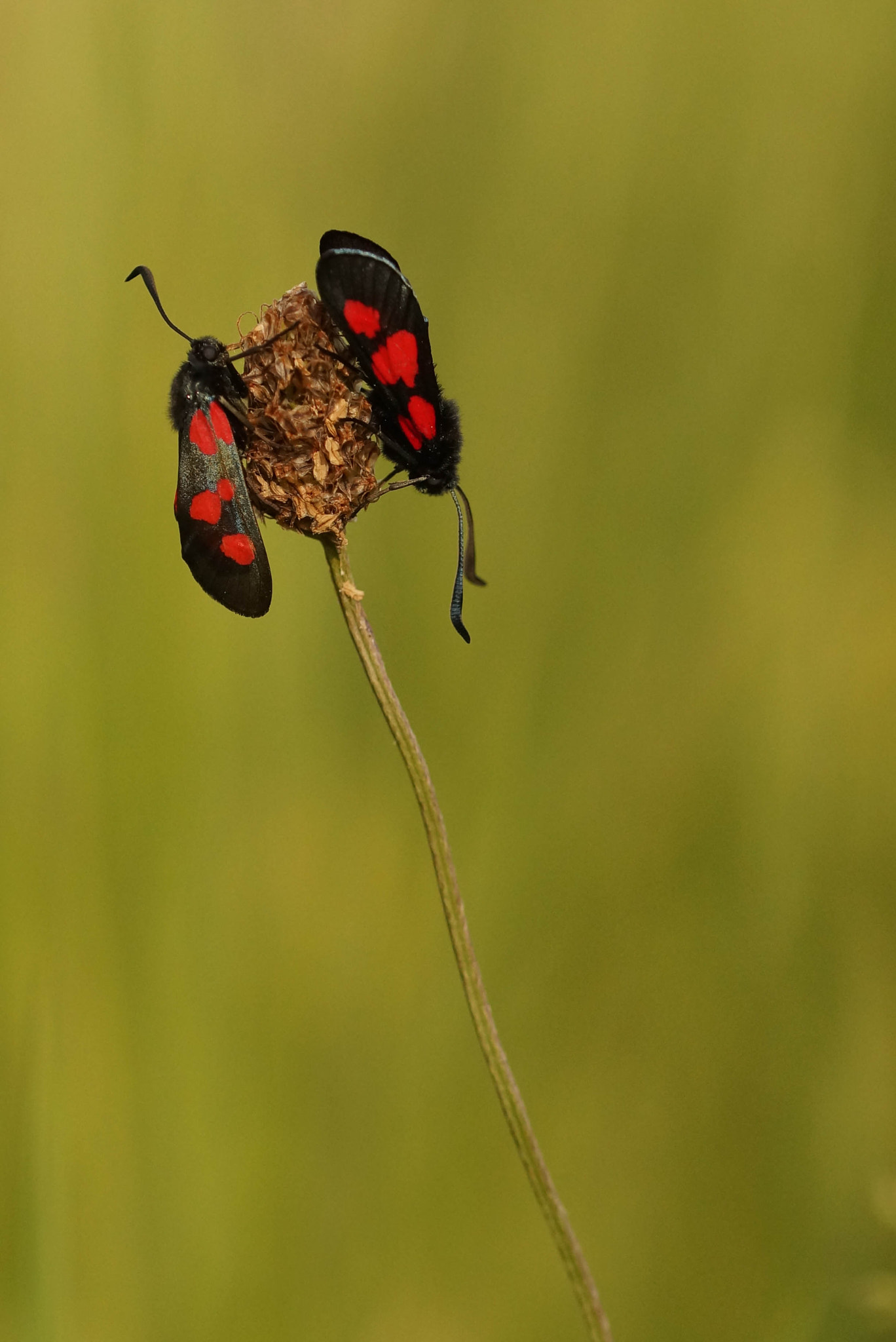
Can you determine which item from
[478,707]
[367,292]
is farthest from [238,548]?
[478,707]

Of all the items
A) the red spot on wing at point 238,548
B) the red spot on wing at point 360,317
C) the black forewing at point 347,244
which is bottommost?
the red spot on wing at point 238,548

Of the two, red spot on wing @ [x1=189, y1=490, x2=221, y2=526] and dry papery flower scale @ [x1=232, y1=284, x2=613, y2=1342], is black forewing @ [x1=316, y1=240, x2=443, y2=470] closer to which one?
dry papery flower scale @ [x1=232, y1=284, x2=613, y2=1342]

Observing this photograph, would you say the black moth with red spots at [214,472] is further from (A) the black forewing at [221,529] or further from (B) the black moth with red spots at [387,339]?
(B) the black moth with red spots at [387,339]

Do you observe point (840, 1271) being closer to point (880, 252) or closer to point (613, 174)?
point (880, 252)

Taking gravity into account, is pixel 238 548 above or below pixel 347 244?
below

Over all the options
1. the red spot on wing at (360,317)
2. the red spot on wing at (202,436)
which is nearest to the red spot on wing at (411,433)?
the red spot on wing at (360,317)

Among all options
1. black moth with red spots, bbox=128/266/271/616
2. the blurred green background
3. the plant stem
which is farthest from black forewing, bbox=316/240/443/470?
the blurred green background

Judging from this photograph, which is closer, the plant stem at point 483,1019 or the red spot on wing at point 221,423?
the plant stem at point 483,1019

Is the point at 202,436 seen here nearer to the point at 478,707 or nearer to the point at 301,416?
the point at 301,416
